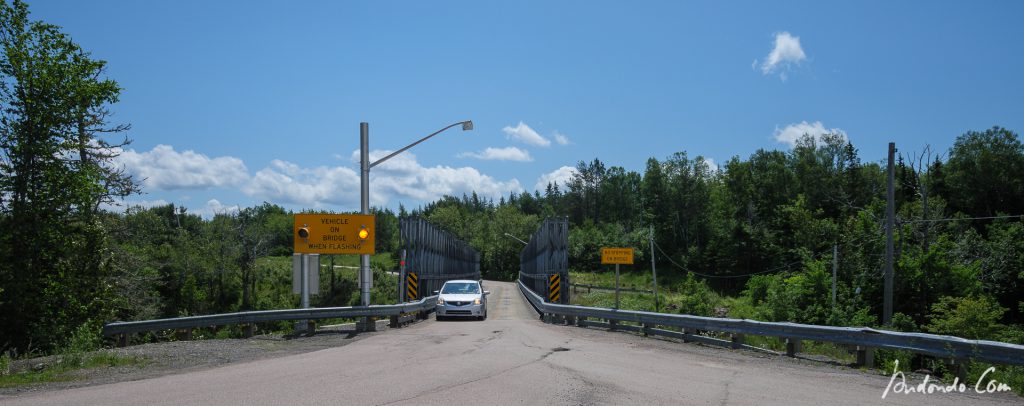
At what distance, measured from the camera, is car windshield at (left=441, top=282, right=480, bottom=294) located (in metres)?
28.8

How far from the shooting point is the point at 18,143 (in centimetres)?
2538

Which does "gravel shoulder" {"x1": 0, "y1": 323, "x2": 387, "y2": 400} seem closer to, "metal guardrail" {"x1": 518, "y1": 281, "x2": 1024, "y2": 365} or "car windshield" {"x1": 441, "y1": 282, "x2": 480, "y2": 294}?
"metal guardrail" {"x1": 518, "y1": 281, "x2": 1024, "y2": 365}

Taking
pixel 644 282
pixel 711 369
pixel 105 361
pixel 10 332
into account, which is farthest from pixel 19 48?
pixel 644 282

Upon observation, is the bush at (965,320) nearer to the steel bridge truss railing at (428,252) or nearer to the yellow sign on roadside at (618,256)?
the yellow sign on roadside at (618,256)

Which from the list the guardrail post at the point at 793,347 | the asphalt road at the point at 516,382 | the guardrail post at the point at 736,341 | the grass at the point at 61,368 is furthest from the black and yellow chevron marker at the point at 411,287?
the guardrail post at the point at 793,347

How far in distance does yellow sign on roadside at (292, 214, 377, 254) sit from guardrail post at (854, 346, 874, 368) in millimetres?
14495

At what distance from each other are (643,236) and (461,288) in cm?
7438

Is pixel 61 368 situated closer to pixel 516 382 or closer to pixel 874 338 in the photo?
pixel 516 382

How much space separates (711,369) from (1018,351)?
13.6ft

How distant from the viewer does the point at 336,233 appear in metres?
22.2

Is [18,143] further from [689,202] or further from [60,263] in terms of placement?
[689,202]

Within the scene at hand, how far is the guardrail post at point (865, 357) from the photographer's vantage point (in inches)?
454

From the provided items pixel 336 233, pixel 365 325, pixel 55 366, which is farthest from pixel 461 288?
pixel 55 366

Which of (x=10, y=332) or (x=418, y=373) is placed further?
(x=10, y=332)
